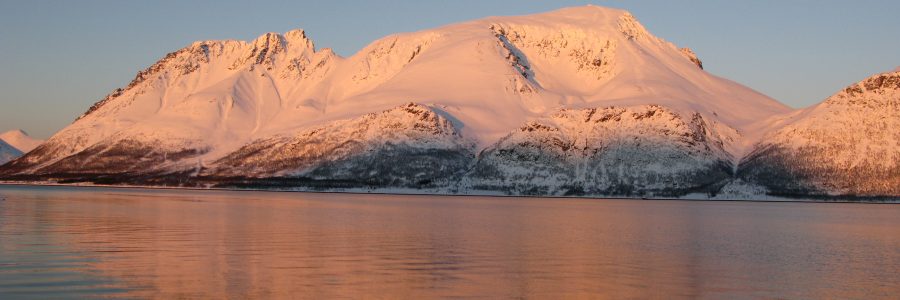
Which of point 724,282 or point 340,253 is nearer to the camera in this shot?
point 724,282

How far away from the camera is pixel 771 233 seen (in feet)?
328

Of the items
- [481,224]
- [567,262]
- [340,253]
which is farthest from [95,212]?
[567,262]

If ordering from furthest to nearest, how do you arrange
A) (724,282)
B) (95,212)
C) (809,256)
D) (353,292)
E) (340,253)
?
(95,212), (809,256), (340,253), (724,282), (353,292)

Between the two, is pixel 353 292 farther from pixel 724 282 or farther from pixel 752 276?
pixel 752 276

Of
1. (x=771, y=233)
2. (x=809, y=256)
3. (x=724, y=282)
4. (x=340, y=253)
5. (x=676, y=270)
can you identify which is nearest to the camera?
(x=724, y=282)

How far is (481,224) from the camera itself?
343 feet

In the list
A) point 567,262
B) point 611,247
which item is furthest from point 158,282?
point 611,247

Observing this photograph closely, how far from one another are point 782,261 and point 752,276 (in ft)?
37.3

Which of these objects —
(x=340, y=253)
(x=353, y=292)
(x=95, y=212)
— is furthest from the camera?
(x=95, y=212)

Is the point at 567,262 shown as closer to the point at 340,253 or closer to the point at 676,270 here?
the point at 676,270

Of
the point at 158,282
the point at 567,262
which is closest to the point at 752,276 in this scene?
the point at 567,262

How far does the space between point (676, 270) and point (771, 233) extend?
46.4 meters

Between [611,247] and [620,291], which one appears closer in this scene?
[620,291]

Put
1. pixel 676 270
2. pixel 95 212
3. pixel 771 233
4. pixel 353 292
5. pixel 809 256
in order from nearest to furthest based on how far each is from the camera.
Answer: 1. pixel 353 292
2. pixel 676 270
3. pixel 809 256
4. pixel 771 233
5. pixel 95 212
